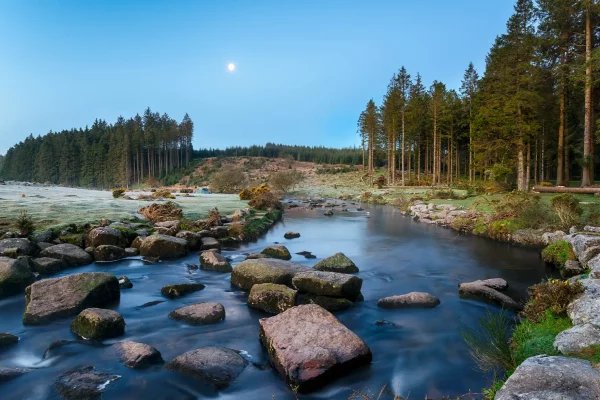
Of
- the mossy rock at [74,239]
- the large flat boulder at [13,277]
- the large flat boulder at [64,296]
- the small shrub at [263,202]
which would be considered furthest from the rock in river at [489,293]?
the small shrub at [263,202]

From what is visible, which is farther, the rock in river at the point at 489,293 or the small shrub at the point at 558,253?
the small shrub at the point at 558,253

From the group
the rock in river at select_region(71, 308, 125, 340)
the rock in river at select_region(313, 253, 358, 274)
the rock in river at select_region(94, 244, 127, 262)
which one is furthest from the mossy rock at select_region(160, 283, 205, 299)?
the rock in river at select_region(94, 244, 127, 262)

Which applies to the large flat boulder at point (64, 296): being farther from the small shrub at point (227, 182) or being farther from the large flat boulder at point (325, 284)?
the small shrub at point (227, 182)

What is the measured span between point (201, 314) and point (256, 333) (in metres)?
1.29

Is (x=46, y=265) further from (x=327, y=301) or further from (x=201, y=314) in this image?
(x=327, y=301)

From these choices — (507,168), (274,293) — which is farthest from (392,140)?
(274,293)

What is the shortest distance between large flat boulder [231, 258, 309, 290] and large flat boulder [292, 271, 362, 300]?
0.58 meters

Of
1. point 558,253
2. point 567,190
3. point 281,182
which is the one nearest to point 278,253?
point 558,253

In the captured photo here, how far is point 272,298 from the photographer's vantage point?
765cm

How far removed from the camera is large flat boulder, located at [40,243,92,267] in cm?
1111

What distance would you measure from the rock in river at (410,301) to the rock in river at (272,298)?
2.24 meters

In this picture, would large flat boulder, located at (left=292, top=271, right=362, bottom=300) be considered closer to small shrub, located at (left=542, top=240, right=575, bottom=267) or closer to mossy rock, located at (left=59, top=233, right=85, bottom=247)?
small shrub, located at (left=542, top=240, right=575, bottom=267)

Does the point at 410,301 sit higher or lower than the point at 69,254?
lower

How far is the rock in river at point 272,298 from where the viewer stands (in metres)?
7.43
